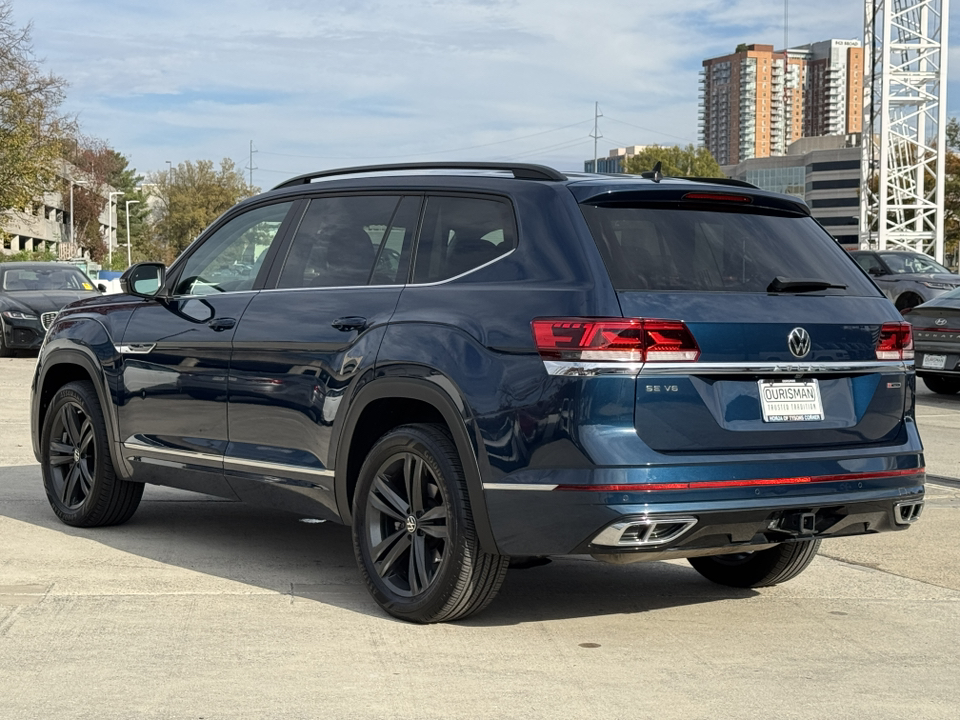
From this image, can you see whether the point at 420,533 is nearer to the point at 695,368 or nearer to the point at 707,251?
the point at 695,368

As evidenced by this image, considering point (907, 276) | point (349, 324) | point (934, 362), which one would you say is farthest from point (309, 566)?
point (907, 276)

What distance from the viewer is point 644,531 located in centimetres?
512

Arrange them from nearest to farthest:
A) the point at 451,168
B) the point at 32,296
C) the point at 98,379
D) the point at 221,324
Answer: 1. the point at 451,168
2. the point at 221,324
3. the point at 98,379
4. the point at 32,296

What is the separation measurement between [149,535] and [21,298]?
656 inches

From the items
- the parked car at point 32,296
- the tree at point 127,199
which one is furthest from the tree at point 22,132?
the tree at point 127,199

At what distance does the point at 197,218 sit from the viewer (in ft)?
413

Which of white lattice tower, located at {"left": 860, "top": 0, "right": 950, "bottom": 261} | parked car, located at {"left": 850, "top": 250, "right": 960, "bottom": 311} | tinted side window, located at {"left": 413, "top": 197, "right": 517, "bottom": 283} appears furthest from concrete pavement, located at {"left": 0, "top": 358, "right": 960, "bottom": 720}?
white lattice tower, located at {"left": 860, "top": 0, "right": 950, "bottom": 261}

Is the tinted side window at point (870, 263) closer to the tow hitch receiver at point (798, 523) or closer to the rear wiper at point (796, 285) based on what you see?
the rear wiper at point (796, 285)

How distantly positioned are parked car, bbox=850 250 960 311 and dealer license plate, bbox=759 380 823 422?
64.9ft

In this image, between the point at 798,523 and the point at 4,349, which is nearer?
the point at 798,523

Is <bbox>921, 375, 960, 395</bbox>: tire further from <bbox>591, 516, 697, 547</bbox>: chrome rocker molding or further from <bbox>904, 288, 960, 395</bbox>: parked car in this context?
<bbox>591, 516, 697, 547</bbox>: chrome rocker molding

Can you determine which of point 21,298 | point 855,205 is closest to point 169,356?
point 21,298

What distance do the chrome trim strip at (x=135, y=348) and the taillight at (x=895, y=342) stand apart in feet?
11.5

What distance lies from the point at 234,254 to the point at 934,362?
11997 mm
